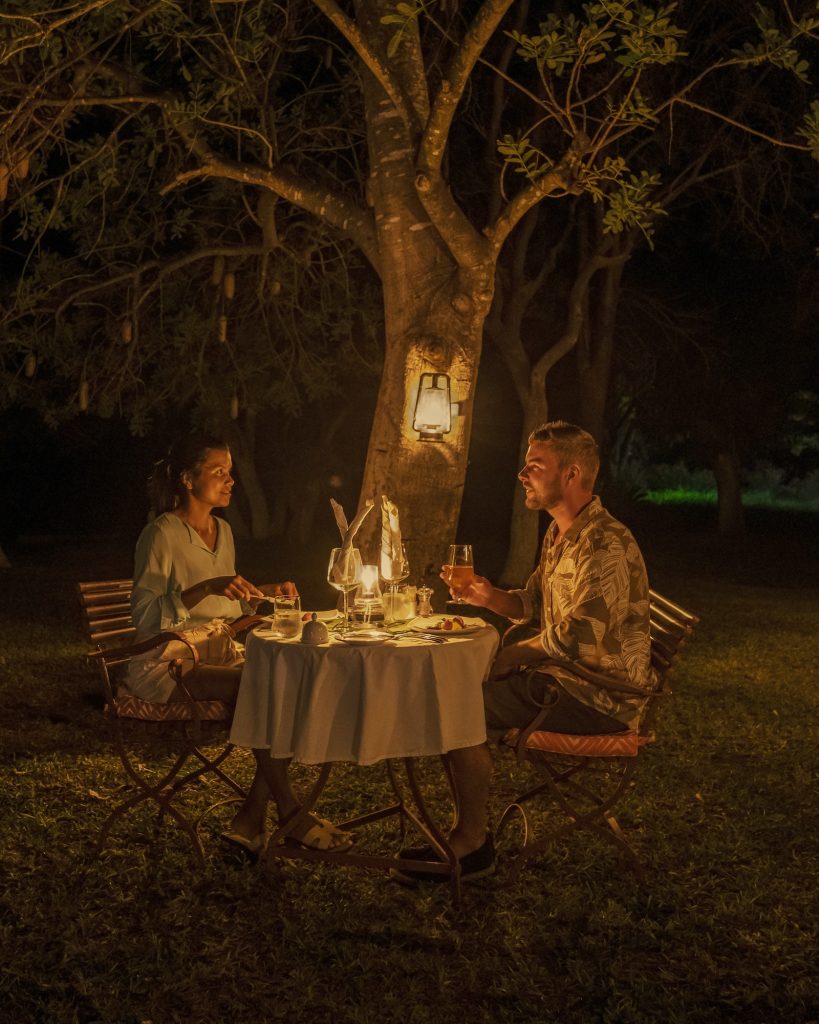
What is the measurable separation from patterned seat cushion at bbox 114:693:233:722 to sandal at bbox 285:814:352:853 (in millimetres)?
578

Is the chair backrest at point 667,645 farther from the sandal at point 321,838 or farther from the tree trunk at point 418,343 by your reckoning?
the tree trunk at point 418,343

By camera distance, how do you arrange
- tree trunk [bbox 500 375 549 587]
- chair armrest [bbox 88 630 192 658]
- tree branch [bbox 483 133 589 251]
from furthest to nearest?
1. tree trunk [bbox 500 375 549 587]
2. tree branch [bbox 483 133 589 251]
3. chair armrest [bbox 88 630 192 658]

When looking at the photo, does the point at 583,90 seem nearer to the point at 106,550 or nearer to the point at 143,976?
the point at 143,976

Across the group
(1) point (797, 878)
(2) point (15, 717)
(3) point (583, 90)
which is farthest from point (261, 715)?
(3) point (583, 90)

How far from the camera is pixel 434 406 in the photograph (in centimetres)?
723

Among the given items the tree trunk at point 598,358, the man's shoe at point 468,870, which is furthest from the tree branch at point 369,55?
the tree trunk at point 598,358

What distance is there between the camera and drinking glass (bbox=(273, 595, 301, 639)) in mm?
4680

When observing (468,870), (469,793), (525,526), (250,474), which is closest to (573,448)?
(469,793)

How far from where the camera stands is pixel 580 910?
4.46 meters

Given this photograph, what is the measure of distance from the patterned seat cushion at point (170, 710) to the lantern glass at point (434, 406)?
2776 millimetres

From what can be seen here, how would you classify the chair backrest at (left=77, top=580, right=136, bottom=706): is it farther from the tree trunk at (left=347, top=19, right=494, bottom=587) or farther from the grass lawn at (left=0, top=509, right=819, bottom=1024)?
the tree trunk at (left=347, top=19, right=494, bottom=587)

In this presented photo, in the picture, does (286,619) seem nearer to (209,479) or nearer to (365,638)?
(365,638)

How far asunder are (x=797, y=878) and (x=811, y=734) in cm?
285

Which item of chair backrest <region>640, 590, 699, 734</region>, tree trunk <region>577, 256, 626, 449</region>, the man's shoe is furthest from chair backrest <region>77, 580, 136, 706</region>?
tree trunk <region>577, 256, 626, 449</region>
